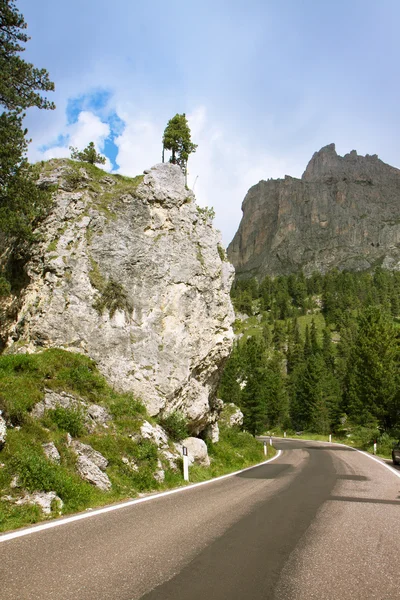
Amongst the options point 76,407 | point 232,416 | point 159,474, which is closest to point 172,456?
point 159,474

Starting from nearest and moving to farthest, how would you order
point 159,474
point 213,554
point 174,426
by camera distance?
point 213,554 → point 159,474 → point 174,426

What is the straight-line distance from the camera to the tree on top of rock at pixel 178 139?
34094 millimetres

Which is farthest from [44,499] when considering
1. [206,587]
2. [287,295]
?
[287,295]

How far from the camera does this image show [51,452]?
28.0 ft

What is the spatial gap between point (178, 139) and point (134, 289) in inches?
882

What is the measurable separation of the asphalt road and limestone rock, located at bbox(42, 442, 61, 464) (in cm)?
206

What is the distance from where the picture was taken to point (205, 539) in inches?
226

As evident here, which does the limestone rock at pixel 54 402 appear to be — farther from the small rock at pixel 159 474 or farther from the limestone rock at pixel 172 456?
the limestone rock at pixel 172 456

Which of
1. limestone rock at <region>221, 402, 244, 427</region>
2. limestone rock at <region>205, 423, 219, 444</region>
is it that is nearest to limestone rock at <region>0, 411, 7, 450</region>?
limestone rock at <region>205, 423, 219, 444</region>

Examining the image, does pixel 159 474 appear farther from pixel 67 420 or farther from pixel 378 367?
pixel 378 367

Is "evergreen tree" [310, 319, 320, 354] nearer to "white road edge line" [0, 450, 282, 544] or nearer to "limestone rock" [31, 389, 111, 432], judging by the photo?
"limestone rock" [31, 389, 111, 432]

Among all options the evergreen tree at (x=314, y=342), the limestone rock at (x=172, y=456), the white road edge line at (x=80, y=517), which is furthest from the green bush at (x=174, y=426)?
the evergreen tree at (x=314, y=342)

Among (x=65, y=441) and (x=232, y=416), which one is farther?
(x=232, y=416)

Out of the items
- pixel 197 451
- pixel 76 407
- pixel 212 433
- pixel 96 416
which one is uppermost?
pixel 76 407
